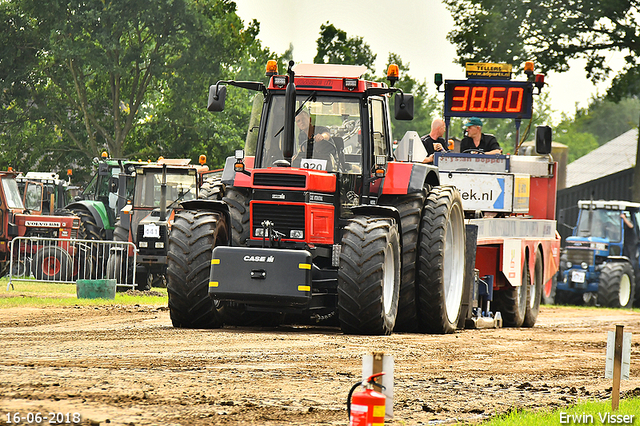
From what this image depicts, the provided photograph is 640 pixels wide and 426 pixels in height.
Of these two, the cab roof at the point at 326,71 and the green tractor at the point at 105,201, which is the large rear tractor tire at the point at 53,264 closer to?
the green tractor at the point at 105,201

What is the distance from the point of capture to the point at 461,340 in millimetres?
11039

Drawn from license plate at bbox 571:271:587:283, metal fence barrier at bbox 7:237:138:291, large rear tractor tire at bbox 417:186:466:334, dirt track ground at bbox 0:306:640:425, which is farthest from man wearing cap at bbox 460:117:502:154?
license plate at bbox 571:271:587:283

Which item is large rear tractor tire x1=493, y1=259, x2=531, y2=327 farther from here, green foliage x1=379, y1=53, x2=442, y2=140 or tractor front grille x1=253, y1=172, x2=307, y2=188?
green foliage x1=379, y1=53, x2=442, y2=140

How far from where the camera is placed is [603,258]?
84.0ft

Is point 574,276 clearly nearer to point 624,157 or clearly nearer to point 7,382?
point 7,382

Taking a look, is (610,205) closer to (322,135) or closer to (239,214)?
(322,135)

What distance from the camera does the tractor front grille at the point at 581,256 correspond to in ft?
82.8

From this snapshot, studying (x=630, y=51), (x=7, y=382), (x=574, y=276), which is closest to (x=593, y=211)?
(x=574, y=276)

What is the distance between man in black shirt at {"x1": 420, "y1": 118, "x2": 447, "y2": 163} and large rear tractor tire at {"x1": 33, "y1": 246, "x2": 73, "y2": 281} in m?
7.94

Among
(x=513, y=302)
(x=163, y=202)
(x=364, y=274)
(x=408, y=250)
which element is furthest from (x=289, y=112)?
(x=163, y=202)

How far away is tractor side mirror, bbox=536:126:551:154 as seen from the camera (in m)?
15.0

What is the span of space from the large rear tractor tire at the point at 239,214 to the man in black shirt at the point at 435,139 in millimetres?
4887

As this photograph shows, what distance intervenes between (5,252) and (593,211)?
14.8 meters

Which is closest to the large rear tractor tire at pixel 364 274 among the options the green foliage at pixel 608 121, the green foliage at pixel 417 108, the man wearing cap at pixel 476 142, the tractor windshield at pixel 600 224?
the man wearing cap at pixel 476 142
